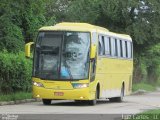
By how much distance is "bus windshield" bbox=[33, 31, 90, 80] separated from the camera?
26953 millimetres

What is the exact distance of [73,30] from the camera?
90.2 ft

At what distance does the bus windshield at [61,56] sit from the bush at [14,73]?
3413mm

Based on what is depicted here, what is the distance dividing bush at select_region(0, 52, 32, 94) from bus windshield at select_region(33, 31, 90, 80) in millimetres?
3413

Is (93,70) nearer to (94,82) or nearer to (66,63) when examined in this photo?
(94,82)

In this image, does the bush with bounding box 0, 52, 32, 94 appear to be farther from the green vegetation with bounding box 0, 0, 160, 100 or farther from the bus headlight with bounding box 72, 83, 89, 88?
the bus headlight with bounding box 72, 83, 89, 88

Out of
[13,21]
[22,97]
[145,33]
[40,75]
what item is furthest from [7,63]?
[145,33]

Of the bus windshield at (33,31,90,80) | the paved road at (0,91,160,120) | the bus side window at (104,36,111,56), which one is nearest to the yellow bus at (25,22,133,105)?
the bus windshield at (33,31,90,80)

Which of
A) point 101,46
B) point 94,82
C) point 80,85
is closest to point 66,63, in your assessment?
point 80,85

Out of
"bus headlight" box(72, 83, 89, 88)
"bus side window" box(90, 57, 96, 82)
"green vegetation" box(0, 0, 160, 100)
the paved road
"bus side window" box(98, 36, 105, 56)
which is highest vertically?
"green vegetation" box(0, 0, 160, 100)

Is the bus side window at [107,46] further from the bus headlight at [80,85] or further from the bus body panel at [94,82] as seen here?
the bus headlight at [80,85]

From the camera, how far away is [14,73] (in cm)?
3117

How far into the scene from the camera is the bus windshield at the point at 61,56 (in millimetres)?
26953

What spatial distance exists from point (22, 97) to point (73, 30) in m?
5.18

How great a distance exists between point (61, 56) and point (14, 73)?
16.1 feet
